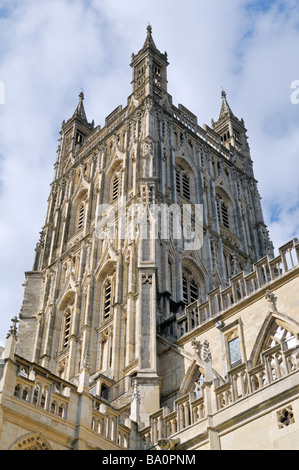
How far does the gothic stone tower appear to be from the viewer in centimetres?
2706

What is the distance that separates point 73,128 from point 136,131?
1153 centimetres

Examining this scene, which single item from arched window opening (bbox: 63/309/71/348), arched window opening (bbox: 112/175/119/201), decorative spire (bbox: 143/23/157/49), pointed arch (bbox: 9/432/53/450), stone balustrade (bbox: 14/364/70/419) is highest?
decorative spire (bbox: 143/23/157/49)

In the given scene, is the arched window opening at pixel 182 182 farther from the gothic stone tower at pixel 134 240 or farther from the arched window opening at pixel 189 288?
the arched window opening at pixel 189 288

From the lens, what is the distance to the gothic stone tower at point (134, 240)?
88.8ft

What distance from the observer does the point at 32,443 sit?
14516 millimetres

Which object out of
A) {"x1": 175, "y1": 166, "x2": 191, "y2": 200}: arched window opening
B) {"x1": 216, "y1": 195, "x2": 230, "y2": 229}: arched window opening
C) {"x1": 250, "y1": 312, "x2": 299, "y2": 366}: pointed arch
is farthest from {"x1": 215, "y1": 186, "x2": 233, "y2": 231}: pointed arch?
{"x1": 250, "y1": 312, "x2": 299, "y2": 366}: pointed arch

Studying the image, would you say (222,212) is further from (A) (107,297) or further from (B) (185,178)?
(A) (107,297)

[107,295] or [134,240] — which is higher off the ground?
[134,240]

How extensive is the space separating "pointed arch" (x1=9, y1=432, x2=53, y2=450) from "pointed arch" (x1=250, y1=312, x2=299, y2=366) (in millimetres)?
8588

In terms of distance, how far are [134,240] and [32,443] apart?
16.5 meters

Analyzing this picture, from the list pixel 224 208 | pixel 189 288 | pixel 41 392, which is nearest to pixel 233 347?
pixel 189 288

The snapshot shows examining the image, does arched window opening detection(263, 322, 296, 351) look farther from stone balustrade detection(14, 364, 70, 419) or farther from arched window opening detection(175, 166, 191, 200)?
arched window opening detection(175, 166, 191, 200)
